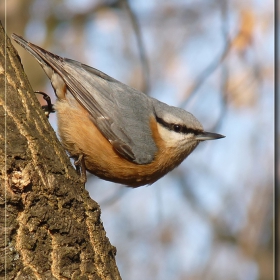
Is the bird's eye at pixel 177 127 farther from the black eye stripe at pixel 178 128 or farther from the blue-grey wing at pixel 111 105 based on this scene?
the blue-grey wing at pixel 111 105

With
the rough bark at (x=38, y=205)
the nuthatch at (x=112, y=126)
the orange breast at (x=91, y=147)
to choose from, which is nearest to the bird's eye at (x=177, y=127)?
the nuthatch at (x=112, y=126)

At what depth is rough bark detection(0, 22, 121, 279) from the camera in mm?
1982

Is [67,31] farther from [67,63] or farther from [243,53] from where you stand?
[67,63]

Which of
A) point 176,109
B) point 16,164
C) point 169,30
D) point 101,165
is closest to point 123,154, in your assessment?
point 101,165

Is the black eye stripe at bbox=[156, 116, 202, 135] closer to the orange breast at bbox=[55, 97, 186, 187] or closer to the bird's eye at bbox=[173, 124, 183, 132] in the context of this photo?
the bird's eye at bbox=[173, 124, 183, 132]

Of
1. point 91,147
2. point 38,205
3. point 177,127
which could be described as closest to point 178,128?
point 177,127

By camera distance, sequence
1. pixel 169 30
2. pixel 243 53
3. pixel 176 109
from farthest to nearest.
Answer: pixel 169 30
pixel 243 53
pixel 176 109

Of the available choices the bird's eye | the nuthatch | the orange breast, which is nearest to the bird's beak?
the nuthatch

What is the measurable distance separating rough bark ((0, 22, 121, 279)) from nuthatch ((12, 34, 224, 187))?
1033 mm

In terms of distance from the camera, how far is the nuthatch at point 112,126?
10.9ft

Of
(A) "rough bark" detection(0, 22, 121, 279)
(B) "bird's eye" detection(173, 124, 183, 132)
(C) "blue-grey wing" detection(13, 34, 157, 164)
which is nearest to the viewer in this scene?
(A) "rough bark" detection(0, 22, 121, 279)

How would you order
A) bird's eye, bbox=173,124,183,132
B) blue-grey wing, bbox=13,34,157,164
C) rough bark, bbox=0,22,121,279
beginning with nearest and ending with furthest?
1. rough bark, bbox=0,22,121,279
2. blue-grey wing, bbox=13,34,157,164
3. bird's eye, bbox=173,124,183,132

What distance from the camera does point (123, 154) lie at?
3.40 m

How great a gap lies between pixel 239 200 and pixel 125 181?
5.57m
